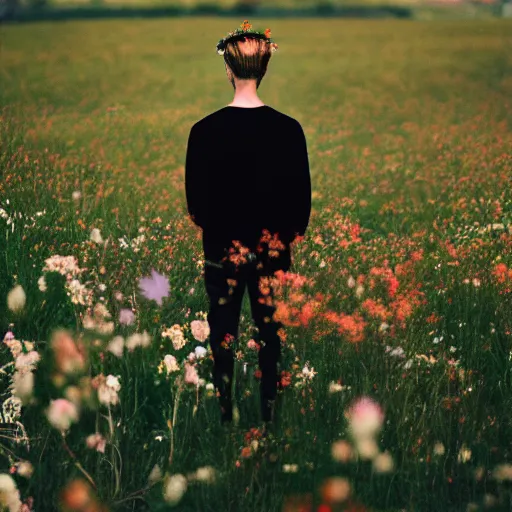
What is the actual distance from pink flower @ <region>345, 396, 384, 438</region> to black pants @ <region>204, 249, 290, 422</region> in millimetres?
402

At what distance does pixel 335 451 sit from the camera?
3244 mm

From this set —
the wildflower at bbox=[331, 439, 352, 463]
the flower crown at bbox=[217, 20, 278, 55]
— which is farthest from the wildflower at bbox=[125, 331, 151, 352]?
the flower crown at bbox=[217, 20, 278, 55]

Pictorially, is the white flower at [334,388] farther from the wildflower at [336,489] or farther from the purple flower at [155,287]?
the purple flower at [155,287]

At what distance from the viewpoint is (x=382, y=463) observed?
3137 mm

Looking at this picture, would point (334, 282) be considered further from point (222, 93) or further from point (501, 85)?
point (501, 85)

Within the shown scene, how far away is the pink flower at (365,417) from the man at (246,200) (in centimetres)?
40

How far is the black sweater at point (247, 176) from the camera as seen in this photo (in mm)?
3455

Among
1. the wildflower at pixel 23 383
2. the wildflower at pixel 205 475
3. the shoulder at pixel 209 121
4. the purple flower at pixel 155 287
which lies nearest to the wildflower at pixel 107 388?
the wildflower at pixel 23 383

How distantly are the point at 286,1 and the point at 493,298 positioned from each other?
57976mm

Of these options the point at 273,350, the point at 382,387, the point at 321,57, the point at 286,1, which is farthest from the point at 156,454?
the point at 286,1

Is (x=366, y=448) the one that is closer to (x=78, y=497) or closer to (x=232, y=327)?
(x=232, y=327)

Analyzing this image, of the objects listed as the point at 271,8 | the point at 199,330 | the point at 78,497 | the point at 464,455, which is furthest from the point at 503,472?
the point at 271,8

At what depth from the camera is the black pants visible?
11.7ft

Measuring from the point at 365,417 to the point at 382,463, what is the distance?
0.26 metres
